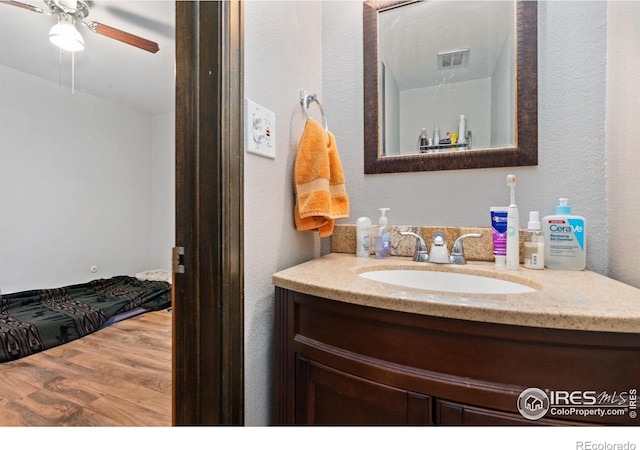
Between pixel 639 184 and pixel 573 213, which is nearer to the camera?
pixel 639 184

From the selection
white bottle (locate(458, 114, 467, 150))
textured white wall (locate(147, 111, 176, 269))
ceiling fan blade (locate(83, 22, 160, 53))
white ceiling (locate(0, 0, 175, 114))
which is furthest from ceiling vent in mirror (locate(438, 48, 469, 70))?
textured white wall (locate(147, 111, 176, 269))

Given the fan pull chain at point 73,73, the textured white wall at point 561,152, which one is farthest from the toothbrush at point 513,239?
the fan pull chain at point 73,73

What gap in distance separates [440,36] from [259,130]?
2.77 feet

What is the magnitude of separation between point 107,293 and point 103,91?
2141mm

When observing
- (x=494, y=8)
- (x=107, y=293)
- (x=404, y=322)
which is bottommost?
(x=107, y=293)

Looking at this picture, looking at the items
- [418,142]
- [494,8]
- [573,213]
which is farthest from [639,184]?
[494,8]

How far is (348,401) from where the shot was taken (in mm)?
675

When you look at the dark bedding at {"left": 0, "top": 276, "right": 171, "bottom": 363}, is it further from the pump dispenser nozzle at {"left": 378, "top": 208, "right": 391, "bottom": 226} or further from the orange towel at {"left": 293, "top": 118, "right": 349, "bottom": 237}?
the pump dispenser nozzle at {"left": 378, "top": 208, "right": 391, "bottom": 226}

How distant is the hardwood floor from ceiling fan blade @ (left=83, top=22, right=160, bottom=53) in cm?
199

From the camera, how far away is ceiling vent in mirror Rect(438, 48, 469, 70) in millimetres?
1123

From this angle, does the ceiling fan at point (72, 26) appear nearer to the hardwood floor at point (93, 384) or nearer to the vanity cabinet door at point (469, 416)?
the hardwood floor at point (93, 384)

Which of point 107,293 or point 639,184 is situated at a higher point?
point 639,184

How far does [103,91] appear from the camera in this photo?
320 cm
